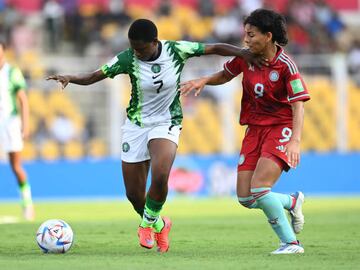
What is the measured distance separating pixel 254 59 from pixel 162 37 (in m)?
16.4

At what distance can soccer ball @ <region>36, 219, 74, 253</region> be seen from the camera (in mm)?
8711

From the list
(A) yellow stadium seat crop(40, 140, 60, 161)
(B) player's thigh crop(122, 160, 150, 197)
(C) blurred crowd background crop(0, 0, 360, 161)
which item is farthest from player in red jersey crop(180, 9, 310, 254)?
(A) yellow stadium seat crop(40, 140, 60, 161)

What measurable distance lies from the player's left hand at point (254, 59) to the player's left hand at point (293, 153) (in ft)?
2.75

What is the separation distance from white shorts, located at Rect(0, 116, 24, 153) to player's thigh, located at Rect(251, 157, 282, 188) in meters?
Answer: 6.79

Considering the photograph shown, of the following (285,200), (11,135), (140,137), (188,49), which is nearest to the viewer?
(285,200)

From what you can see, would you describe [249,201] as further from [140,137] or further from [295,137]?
[140,137]

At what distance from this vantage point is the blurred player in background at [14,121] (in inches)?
574

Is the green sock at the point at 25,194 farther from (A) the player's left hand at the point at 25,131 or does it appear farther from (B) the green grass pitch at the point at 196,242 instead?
(A) the player's left hand at the point at 25,131

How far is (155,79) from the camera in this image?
9031mm

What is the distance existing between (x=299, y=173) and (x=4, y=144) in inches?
354

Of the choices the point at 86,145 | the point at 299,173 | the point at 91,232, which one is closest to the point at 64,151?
the point at 86,145

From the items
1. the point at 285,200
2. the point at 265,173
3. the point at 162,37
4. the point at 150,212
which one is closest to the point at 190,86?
the point at 265,173

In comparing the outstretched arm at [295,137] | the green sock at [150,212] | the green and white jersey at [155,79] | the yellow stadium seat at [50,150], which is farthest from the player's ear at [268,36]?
the yellow stadium seat at [50,150]

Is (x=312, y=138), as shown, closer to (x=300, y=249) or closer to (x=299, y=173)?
(x=299, y=173)
